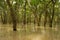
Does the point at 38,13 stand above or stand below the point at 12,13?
below

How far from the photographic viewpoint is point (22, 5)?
30688 millimetres

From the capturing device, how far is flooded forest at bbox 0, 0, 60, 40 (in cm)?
1327

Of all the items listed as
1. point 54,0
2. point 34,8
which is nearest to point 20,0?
point 34,8

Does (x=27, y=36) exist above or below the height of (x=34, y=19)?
above

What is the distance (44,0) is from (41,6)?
319 cm

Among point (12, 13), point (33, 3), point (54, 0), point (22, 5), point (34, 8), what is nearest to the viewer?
point (12, 13)

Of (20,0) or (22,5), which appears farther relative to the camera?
(22,5)

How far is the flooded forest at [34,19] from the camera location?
523 inches

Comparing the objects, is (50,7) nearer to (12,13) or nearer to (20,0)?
(20,0)

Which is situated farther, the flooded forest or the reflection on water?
the flooded forest

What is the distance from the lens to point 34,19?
30812 mm

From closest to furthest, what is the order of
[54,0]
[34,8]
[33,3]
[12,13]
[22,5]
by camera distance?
[12,13] → [54,0] → [33,3] → [34,8] → [22,5]

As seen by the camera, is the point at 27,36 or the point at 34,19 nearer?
the point at 27,36

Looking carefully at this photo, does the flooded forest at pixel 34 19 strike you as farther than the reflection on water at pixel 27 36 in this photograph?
Yes
